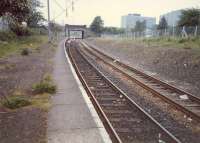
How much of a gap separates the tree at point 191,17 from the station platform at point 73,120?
53.0m

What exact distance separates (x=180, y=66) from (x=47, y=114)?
13.6 m

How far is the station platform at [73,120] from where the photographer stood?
874 cm

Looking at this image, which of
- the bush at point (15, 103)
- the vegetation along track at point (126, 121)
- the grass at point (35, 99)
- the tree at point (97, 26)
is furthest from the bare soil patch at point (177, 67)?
the tree at point (97, 26)

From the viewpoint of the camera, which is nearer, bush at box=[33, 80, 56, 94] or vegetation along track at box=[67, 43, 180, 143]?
vegetation along track at box=[67, 43, 180, 143]

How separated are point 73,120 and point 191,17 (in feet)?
193

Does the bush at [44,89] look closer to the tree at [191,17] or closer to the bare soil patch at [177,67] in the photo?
the bare soil patch at [177,67]

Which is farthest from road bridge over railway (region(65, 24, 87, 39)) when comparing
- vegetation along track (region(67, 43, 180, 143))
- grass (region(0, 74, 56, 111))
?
vegetation along track (region(67, 43, 180, 143))

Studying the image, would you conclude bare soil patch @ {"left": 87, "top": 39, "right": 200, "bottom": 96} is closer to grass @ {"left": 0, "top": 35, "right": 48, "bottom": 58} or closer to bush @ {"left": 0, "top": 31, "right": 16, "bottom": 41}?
grass @ {"left": 0, "top": 35, "right": 48, "bottom": 58}

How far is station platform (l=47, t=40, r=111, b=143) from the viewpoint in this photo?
8736 millimetres

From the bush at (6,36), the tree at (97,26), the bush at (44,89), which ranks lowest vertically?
the bush at (44,89)

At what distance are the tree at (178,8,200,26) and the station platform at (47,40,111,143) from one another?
53.0 m

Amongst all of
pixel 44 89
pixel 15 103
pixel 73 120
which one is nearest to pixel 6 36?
pixel 44 89

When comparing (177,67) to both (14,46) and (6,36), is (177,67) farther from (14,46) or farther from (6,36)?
(6,36)

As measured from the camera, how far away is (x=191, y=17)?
6550cm
